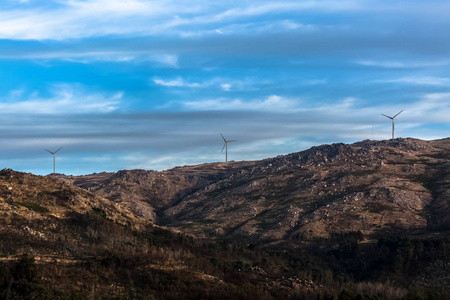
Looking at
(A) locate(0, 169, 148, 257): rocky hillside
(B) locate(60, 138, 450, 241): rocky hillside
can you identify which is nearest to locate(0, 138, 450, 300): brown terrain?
(A) locate(0, 169, 148, 257): rocky hillside

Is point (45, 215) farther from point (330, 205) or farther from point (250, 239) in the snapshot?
point (330, 205)

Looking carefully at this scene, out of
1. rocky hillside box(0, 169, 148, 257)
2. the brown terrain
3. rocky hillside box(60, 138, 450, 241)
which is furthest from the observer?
rocky hillside box(60, 138, 450, 241)

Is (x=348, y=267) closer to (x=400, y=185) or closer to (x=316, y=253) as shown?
(x=316, y=253)

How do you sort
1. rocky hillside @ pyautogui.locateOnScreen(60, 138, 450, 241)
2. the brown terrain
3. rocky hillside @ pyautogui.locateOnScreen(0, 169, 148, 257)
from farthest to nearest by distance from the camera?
rocky hillside @ pyautogui.locateOnScreen(60, 138, 450, 241) → rocky hillside @ pyautogui.locateOnScreen(0, 169, 148, 257) → the brown terrain

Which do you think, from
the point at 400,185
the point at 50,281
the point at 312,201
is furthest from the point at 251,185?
the point at 50,281

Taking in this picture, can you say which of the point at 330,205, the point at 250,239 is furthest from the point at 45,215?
the point at 330,205

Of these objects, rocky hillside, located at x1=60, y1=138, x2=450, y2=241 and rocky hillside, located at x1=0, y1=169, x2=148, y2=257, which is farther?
rocky hillside, located at x1=60, y1=138, x2=450, y2=241

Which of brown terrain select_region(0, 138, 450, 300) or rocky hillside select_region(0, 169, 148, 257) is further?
Result: rocky hillside select_region(0, 169, 148, 257)

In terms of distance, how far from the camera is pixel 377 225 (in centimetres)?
14025

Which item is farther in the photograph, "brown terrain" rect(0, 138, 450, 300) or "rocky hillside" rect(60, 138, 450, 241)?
"rocky hillside" rect(60, 138, 450, 241)

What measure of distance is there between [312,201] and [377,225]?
29.9 metres

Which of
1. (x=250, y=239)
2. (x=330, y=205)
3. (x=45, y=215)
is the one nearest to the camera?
(x=45, y=215)

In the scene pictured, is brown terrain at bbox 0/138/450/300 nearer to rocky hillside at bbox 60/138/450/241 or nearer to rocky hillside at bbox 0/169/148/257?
rocky hillside at bbox 0/169/148/257

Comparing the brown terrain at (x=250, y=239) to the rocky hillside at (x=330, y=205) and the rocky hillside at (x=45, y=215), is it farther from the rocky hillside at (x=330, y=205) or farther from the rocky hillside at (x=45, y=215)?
the rocky hillside at (x=330, y=205)
